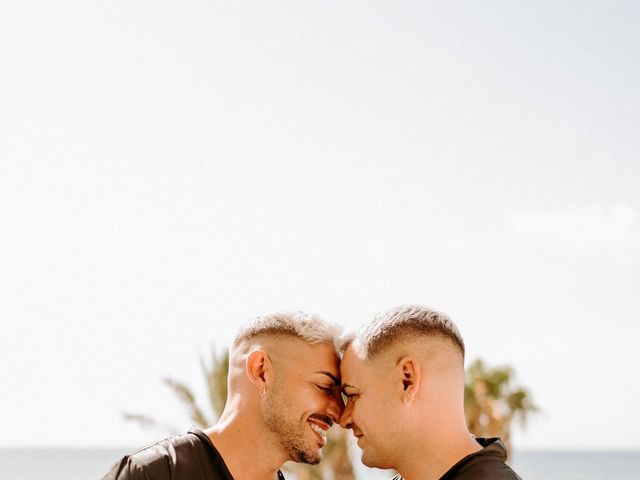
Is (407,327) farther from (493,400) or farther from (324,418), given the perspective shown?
(493,400)

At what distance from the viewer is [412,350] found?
316cm

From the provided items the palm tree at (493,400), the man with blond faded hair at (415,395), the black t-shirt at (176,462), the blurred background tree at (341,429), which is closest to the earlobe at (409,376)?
the man with blond faded hair at (415,395)

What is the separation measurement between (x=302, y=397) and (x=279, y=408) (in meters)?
0.10

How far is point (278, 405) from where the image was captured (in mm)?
3576

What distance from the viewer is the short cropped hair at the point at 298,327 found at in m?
3.62

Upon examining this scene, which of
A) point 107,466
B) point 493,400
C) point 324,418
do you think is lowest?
point 107,466

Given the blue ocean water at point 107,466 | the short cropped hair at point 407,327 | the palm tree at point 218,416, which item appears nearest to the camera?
the short cropped hair at point 407,327

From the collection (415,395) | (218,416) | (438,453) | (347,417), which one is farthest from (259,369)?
(218,416)

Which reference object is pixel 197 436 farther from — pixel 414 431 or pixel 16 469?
pixel 16 469

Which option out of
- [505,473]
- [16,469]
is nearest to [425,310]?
[505,473]

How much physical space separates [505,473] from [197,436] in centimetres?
122

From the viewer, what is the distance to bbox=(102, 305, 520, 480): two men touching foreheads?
312cm

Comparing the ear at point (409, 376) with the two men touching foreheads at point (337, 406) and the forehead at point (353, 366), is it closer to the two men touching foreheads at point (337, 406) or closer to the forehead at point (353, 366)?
the two men touching foreheads at point (337, 406)

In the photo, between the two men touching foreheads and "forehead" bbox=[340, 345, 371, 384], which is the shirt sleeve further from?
"forehead" bbox=[340, 345, 371, 384]
